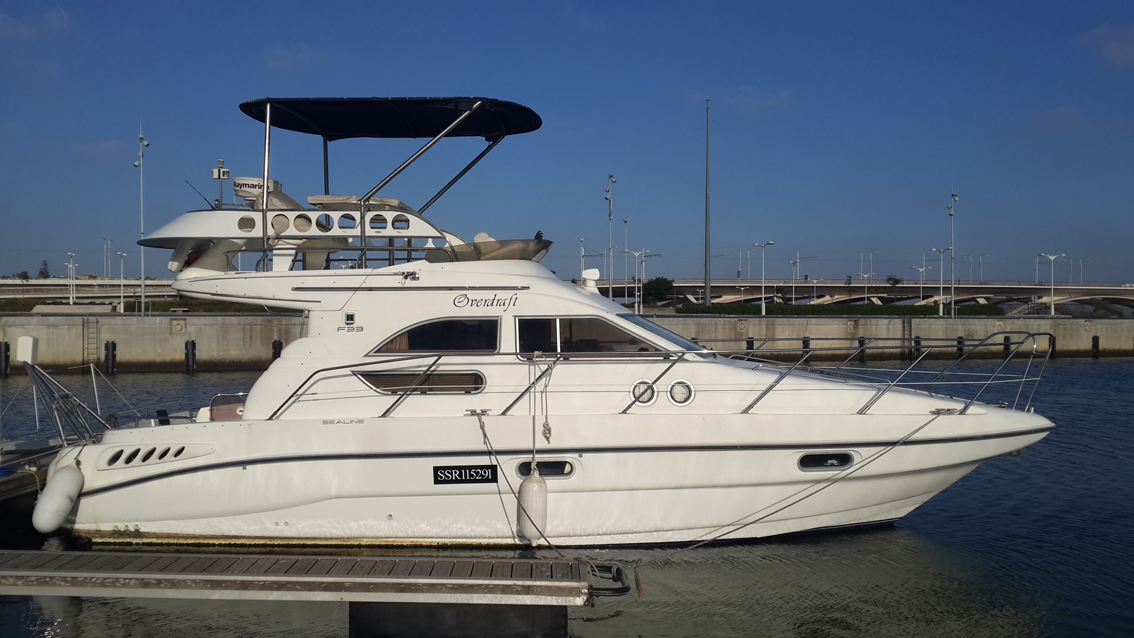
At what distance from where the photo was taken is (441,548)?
646 cm

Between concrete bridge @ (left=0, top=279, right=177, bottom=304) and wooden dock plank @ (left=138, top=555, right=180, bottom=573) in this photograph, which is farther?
concrete bridge @ (left=0, top=279, right=177, bottom=304)

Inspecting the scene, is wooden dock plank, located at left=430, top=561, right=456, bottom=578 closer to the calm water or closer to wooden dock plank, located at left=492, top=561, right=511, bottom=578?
wooden dock plank, located at left=492, top=561, right=511, bottom=578

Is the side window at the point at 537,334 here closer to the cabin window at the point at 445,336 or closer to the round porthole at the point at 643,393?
the cabin window at the point at 445,336

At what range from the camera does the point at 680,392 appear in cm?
662

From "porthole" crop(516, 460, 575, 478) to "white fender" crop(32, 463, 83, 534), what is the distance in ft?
12.8

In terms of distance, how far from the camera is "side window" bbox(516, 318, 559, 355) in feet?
22.4

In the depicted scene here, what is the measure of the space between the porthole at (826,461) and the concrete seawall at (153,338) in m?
23.7

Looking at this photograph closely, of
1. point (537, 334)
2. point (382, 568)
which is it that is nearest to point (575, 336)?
point (537, 334)

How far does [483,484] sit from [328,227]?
123 inches

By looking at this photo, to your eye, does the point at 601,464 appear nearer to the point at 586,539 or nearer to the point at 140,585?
the point at 586,539

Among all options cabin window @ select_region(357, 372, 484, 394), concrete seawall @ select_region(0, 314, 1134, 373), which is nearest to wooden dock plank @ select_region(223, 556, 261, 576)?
cabin window @ select_region(357, 372, 484, 394)

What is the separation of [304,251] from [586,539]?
382cm

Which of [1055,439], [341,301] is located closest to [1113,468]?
[1055,439]

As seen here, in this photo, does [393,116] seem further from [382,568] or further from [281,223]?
[382,568]
